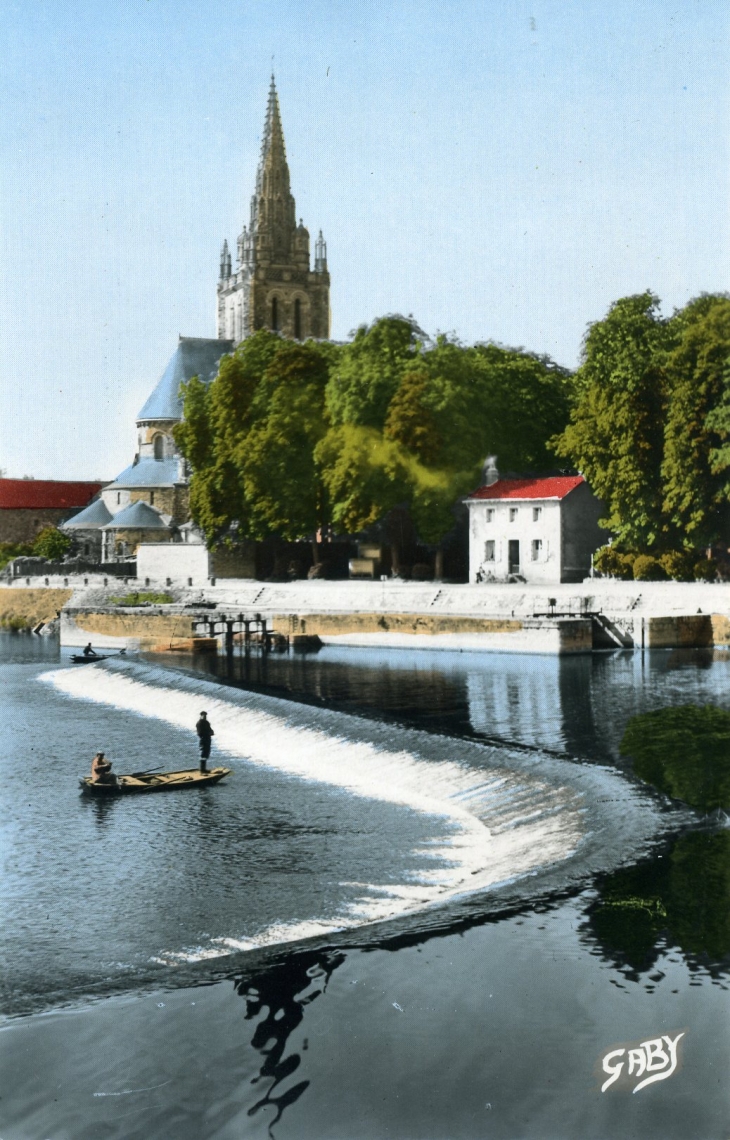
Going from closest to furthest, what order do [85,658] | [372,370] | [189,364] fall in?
[85,658] → [372,370] → [189,364]

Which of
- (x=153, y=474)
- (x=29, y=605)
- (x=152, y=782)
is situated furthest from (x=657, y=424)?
(x=152, y=782)

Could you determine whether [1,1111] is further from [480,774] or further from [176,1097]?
[480,774]

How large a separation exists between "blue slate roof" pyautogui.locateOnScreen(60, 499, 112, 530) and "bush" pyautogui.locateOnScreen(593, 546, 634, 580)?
17.6 meters

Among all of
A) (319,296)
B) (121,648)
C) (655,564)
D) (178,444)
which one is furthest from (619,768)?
(319,296)

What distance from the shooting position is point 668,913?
14.6 meters

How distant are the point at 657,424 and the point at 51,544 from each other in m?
24.1

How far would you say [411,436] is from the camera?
52219 mm

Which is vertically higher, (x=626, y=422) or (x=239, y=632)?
(x=626, y=422)

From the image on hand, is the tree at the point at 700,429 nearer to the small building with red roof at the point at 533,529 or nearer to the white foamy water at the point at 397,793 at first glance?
the small building with red roof at the point at 533,529

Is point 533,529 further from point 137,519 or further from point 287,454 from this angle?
point 137,519

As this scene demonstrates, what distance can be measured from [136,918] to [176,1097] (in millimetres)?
4598

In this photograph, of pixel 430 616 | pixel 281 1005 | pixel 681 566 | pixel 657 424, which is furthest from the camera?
pixel 430 616

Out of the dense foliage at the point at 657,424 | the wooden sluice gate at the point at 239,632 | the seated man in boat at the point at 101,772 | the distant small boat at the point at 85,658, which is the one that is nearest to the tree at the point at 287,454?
the wooden sluice gate at the point at 239,632

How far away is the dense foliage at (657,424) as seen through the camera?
41.4 metres
